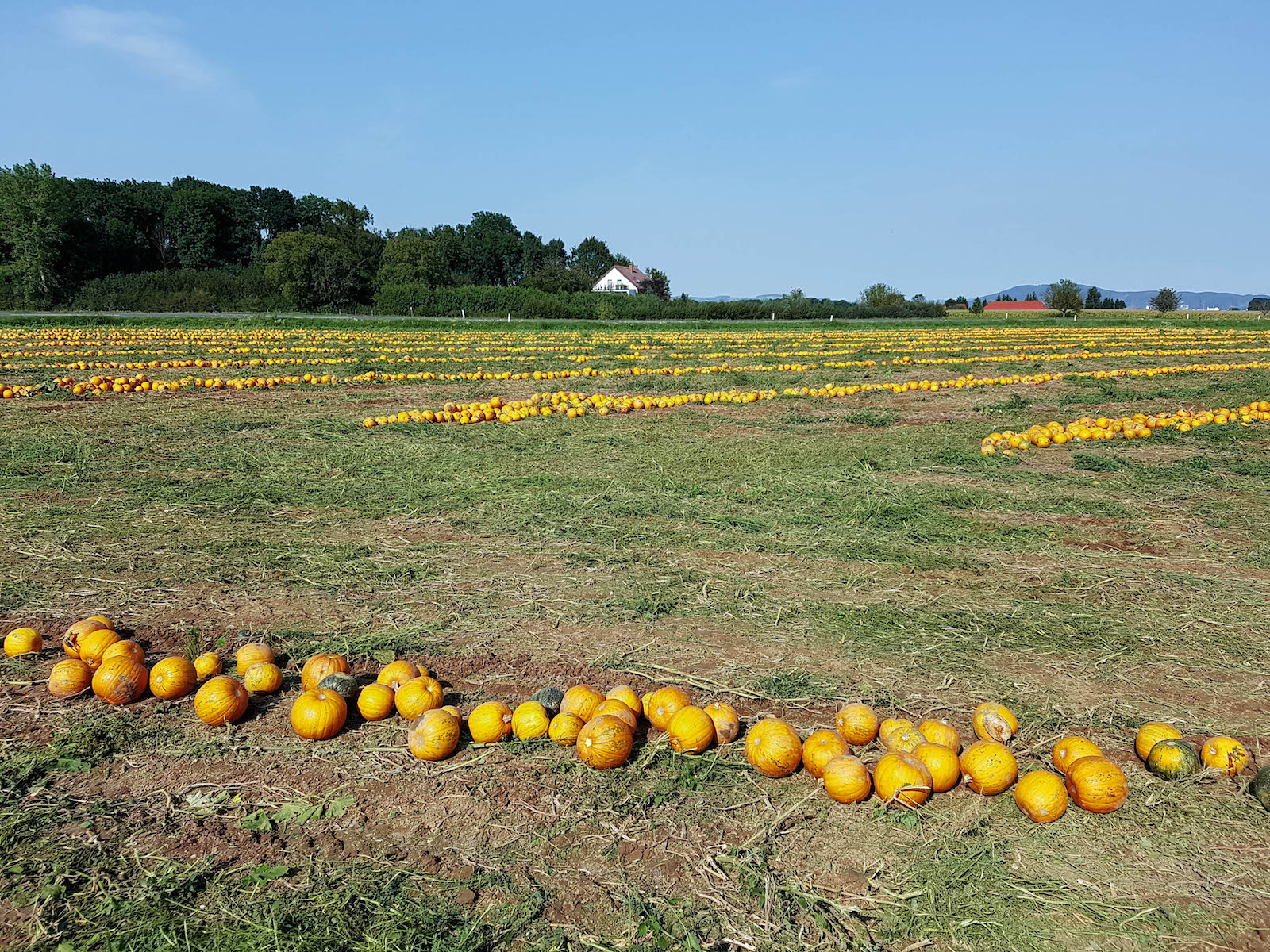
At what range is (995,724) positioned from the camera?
3.80 m

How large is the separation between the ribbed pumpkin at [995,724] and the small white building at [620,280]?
119641 mm

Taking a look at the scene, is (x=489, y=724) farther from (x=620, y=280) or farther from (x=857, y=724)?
(x=620, y=280)

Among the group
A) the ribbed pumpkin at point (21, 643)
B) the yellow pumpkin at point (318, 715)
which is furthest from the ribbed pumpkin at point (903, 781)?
the ribbed pumpkin at point (21, 643)

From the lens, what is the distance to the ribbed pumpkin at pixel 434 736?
3.73 m

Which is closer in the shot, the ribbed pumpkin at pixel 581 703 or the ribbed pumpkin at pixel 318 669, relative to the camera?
the ribbed pumpkin at pixel 581 703

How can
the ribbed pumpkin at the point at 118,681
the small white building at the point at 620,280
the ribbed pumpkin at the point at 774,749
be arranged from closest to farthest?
the ribbed pumpkin at the point at 774,749
the ribbed pumpkin at the point at 118,681
the small white building at the point at 620,280

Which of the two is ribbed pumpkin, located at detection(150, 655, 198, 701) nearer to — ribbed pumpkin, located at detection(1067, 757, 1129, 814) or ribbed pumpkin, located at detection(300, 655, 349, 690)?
ribbed pumpkin, located at detection(300, 655, 349, 690)

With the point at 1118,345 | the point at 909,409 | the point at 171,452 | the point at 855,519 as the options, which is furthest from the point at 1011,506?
the point at 1118,345

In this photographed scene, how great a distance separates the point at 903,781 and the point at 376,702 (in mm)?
2422

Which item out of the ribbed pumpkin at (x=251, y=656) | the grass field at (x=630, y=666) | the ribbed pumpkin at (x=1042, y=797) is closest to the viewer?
the grass field at (x=630, y=666)

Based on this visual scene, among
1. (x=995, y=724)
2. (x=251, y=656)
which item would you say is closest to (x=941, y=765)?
(x=995, y=724)

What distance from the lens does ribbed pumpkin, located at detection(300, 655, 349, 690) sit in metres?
4.23

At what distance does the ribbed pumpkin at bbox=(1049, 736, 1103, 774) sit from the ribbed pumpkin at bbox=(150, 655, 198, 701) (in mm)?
4188

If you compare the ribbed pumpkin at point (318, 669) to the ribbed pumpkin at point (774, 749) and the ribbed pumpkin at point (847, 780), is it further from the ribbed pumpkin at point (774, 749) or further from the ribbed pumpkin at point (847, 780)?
the ribbed pumpkin at point (847, 780)
